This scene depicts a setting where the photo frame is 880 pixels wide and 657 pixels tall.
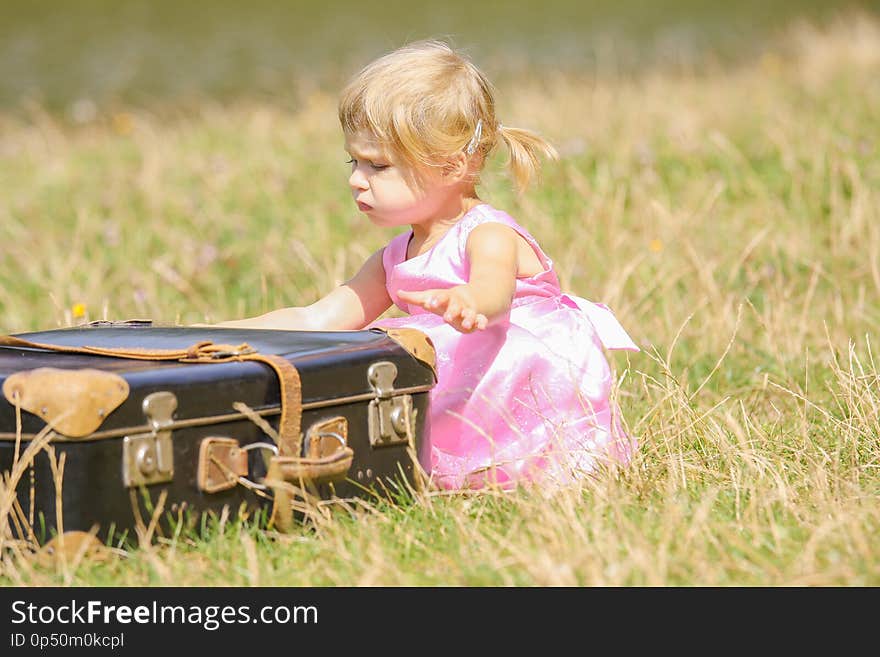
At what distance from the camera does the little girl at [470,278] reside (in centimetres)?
296

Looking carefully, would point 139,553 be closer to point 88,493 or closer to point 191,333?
point 88,493

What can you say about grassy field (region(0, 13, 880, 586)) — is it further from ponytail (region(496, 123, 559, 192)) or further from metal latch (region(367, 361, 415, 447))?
ponytail (region(496, 123, 559, 192))

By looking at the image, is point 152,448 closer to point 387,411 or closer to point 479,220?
point 387,411

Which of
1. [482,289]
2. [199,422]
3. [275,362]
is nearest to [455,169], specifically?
[482,289]

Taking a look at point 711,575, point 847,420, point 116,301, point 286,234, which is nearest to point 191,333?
point 711,575

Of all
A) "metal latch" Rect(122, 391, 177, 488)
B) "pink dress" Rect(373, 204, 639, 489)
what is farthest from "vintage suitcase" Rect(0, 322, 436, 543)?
"pink dress" Rect(373, 204, 639, 489)

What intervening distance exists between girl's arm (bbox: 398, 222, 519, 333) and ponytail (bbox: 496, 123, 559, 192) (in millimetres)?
218

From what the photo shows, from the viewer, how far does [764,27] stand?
18078 mm

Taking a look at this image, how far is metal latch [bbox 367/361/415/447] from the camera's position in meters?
2.72

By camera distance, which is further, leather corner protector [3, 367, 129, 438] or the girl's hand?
the girl's hand

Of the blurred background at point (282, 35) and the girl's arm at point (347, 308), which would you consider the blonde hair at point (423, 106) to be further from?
the blurred background at point (282, 35)

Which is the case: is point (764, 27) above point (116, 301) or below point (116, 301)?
above

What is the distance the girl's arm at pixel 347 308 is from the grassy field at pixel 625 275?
28.3 inches

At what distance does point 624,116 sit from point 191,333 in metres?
4.76
